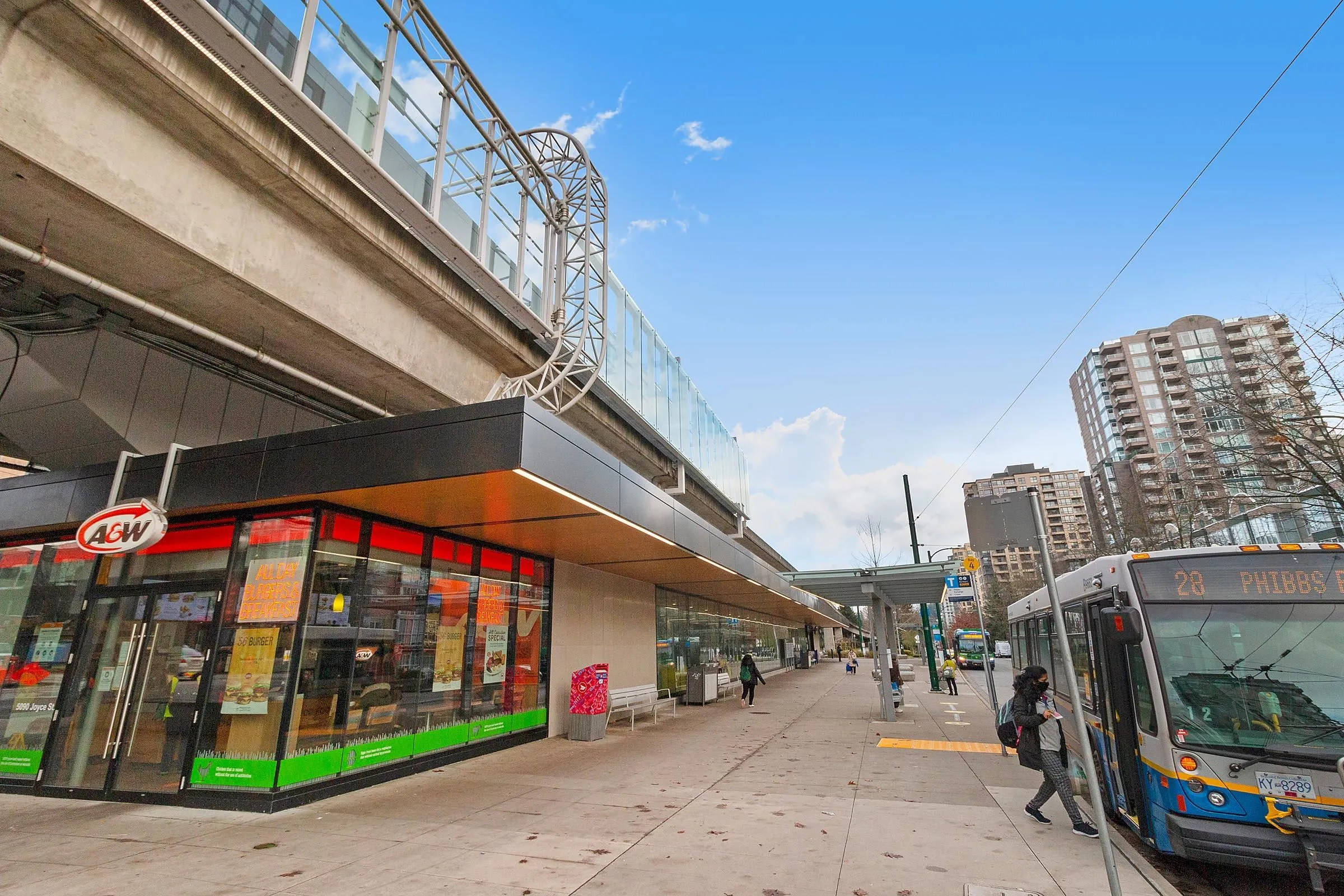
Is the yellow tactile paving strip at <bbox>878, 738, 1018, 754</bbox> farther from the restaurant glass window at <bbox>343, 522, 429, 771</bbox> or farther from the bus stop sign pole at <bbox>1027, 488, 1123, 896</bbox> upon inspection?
the restaurant glass window at <bbox>343, 522, 429, 771</bbox>

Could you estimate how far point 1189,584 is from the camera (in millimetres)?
5789

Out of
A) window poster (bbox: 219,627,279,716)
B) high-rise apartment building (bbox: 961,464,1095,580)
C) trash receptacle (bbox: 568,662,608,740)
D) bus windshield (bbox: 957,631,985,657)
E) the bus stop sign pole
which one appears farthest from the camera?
high-rise apartment building (bbox: 961,464,1095,580)

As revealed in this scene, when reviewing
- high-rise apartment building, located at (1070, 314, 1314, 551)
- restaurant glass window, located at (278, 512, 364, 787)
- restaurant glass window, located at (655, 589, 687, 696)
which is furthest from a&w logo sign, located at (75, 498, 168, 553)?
high-rise apartment building, located at (1070, 314, 1314, 551)

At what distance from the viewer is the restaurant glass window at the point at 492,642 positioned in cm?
1064

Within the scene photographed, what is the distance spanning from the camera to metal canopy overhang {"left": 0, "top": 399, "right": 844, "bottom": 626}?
260 inches

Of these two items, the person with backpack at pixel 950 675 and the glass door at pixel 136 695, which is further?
the person with backpack at pixel 950 675

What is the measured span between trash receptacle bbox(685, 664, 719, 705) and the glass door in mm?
14469

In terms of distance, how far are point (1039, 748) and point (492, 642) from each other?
848 centimetres

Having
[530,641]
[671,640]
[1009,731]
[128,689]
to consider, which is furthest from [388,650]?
[671,640]

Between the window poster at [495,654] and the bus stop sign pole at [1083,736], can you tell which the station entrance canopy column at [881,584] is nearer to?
the window poster at [495,654]

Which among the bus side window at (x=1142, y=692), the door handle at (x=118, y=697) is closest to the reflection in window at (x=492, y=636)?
the door handle at (x=118, y=697)

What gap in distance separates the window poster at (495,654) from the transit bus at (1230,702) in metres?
9.05

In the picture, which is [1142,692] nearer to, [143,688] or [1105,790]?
[1105,790]

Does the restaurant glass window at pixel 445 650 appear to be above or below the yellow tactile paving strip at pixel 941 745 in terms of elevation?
above
